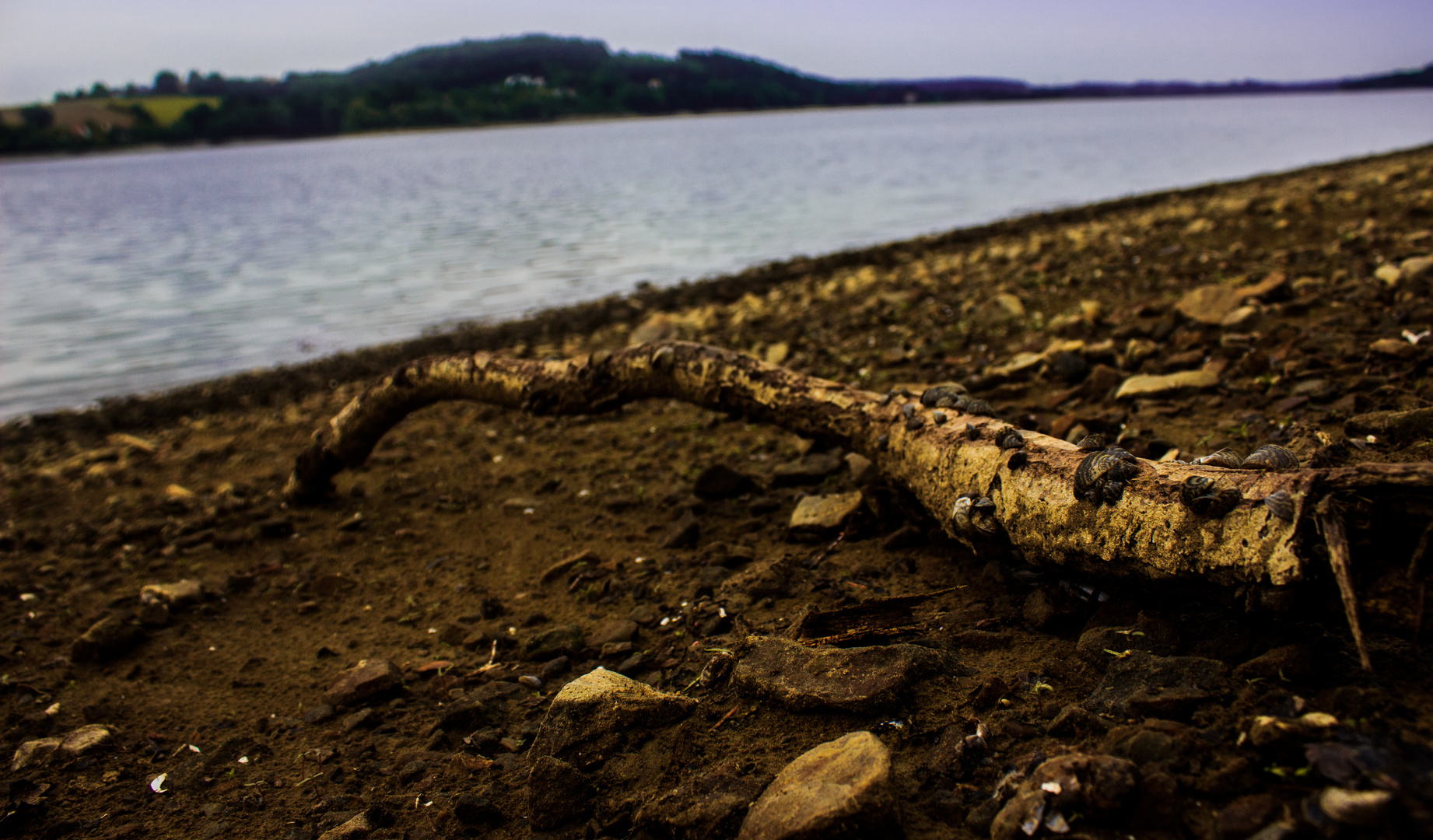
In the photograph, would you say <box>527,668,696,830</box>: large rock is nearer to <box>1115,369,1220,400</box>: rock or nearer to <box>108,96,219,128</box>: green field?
<box>1115,369,1220,400</box>: rock

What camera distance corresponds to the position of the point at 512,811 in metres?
2.14

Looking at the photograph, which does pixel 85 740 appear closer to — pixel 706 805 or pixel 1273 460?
pixel 706 805

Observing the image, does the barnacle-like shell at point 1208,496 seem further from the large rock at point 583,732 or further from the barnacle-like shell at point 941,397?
the large rock at point 583,732

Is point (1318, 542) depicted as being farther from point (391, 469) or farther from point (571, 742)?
point (391, 469)

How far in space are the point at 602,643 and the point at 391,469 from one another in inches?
126

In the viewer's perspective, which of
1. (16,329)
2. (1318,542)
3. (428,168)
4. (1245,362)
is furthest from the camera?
(428,168)

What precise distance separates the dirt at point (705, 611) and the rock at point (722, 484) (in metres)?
0.04

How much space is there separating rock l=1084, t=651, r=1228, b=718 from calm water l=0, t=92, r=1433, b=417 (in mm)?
10978

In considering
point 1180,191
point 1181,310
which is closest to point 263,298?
point 1181,310

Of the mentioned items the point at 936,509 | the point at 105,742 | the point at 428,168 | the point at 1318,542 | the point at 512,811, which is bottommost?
the point at 105,742

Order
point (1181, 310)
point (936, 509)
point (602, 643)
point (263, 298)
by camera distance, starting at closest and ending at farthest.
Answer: point (936, 509) → point (602, 643) → point (1181, 310) → point (263, 298)

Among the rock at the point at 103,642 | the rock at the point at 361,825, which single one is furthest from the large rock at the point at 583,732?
the rock at the point at 103,642

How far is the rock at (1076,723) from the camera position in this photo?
5.89ft

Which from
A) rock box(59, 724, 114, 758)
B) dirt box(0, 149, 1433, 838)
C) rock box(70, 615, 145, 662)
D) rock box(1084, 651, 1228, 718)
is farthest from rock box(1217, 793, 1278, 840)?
rock box(70, 615, 145, 662)
